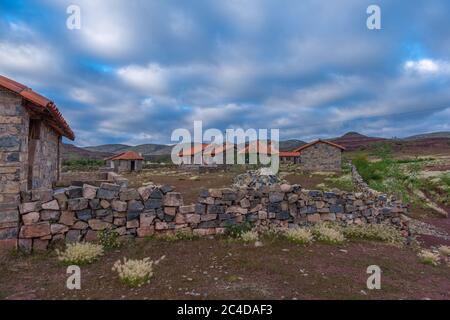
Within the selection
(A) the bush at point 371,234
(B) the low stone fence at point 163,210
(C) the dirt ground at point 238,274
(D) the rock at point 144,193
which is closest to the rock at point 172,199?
(B) the low stone fence at point 163,210

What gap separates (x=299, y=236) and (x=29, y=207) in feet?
23.3

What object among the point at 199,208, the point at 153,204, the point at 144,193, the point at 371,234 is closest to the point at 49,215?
the point at 144,193

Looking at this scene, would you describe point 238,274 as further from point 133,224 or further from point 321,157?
point 321,157

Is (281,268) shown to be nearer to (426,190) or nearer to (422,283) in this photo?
(422,283)

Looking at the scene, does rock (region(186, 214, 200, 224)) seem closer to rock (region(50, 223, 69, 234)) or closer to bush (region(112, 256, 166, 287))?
bush (region(112, 256, 166, 287))

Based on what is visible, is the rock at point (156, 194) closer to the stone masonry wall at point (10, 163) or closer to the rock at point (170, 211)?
the rock at point (170, 211)

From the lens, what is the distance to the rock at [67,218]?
7.17 metres

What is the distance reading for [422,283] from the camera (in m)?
6.18

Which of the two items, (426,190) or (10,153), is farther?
(426,190)

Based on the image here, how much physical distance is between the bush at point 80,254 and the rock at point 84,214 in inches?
26.9

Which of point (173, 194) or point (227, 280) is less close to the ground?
point (173, 194)

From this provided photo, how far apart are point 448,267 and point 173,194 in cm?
773
